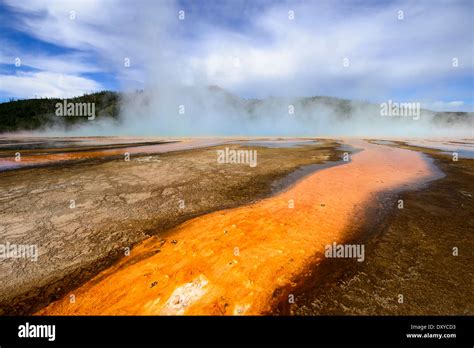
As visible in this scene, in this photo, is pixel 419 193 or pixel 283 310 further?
pixel 419 193

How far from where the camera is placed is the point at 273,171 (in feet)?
32.4

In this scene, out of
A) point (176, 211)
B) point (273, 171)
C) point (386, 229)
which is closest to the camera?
point (386, 229)

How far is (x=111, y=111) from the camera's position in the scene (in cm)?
6762

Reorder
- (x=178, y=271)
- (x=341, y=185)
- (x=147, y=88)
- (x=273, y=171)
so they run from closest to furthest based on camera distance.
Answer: (x=178, y=271)
(x=341, y=185)
(x=273, y=171)
(x=147, y=88)

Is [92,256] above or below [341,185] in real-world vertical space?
below

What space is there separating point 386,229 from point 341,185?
10.3 ft

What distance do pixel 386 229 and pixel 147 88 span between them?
231 ft

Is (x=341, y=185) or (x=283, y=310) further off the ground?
(x=341, y=185)

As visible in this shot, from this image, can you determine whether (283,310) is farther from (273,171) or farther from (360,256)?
(273,171)
